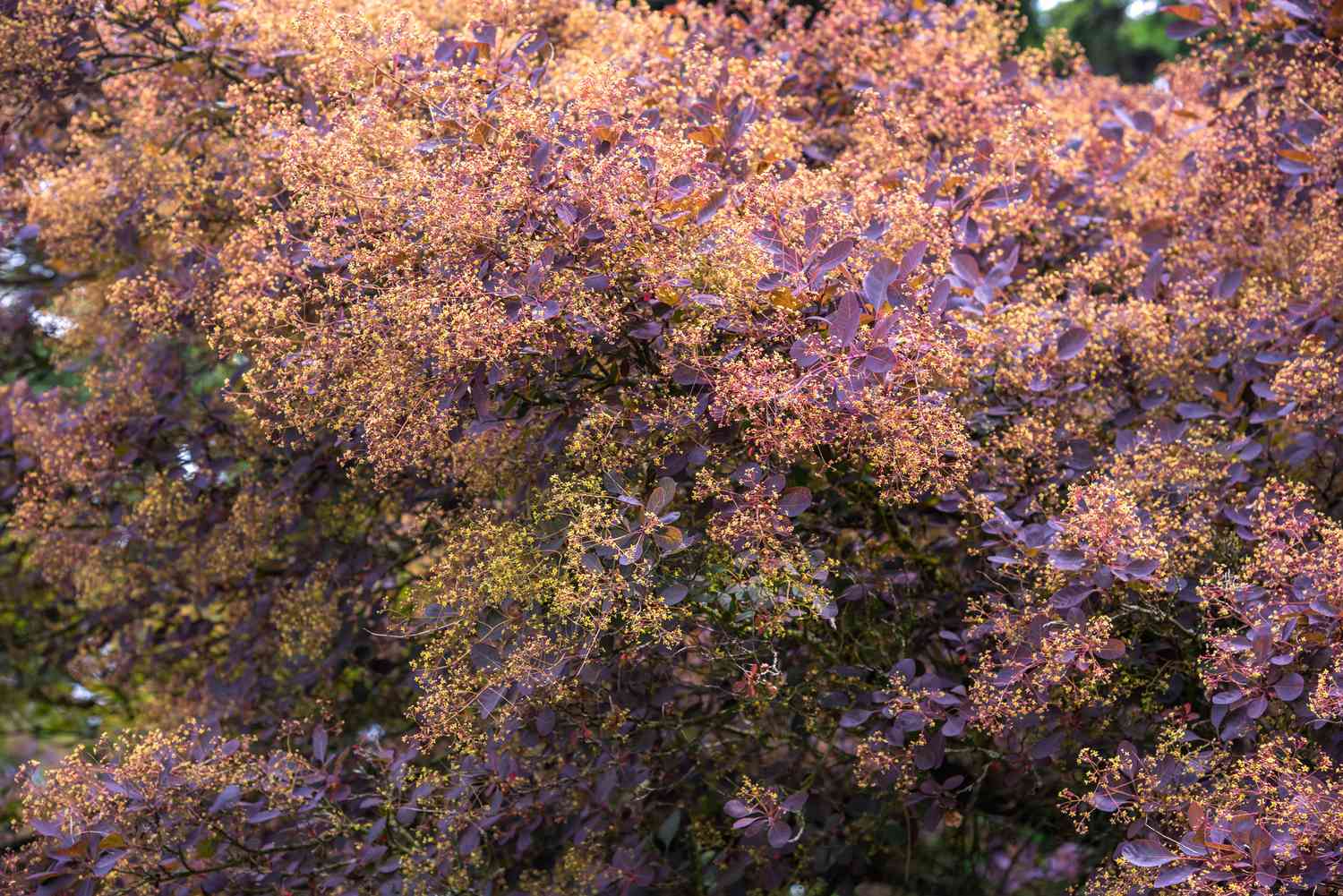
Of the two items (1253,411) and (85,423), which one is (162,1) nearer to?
(85,423)

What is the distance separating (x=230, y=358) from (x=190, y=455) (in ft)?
1.35

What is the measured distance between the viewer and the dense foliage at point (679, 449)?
2.86 m

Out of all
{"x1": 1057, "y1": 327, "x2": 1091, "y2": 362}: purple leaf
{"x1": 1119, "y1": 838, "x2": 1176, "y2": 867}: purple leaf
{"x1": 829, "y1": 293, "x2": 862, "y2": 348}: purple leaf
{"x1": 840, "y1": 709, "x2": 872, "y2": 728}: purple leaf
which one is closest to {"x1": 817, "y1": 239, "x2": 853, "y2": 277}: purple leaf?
{"x1": 829, "y1": 293, "x2": 862, "y2": 348}: purple leaf

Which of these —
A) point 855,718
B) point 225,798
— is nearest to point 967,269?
point 855,718

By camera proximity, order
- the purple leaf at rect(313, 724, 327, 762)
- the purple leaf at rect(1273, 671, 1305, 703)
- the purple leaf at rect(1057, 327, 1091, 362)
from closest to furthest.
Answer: the purple leaf at rect(1273, 671, 1305, 703)
the purple leaf at rect(1057, 327, 1091, 362)
the purple leaf at rect(313, 724, 327, 762)

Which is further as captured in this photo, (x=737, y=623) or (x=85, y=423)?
(x=85, y=423)

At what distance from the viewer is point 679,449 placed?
9.83ft

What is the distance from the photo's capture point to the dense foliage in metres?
2.86

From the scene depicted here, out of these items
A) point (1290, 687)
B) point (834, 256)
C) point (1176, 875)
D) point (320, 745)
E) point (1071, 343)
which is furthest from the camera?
point (320, 745)

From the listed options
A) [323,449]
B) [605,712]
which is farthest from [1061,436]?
[323,449]

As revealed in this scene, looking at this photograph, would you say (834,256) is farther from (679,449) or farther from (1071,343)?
(1071,343)

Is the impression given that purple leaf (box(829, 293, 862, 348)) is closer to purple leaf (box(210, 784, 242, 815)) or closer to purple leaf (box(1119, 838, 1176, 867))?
purple leaf (box(1119, 838, 1176, 867))

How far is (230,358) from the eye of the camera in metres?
4.07

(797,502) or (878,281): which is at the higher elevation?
(878,281)
